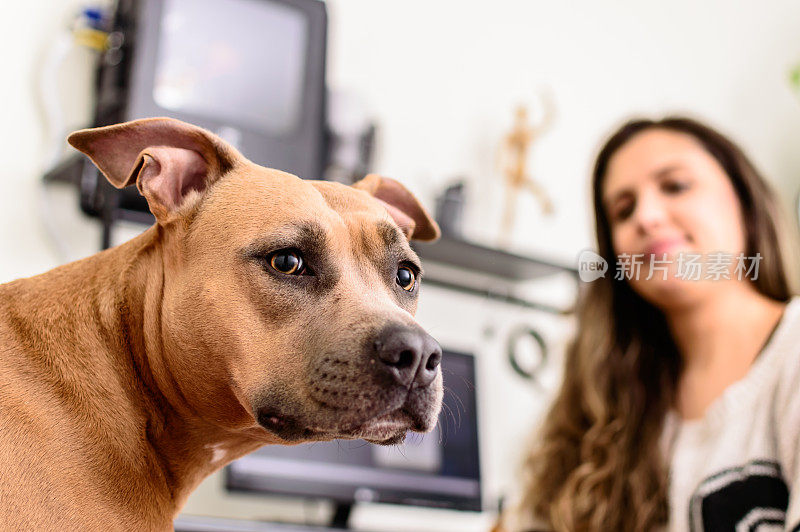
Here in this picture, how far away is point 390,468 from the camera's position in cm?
187

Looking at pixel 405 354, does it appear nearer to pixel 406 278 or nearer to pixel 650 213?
pixel 406 278

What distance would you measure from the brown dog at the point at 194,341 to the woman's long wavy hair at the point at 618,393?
1.13m

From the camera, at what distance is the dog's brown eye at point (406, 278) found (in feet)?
2.80

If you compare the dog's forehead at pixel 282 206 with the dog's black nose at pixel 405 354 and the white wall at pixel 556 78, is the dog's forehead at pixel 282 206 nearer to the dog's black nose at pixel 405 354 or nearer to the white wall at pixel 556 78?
the dog's black nose at pixel 405 354

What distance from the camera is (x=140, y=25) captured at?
1035mm

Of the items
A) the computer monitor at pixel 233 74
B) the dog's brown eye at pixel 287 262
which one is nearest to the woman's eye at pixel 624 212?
the computer monitor at pixel 233 74

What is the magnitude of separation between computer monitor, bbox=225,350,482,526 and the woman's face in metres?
0.55

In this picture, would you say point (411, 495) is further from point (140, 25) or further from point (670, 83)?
point (670, 83)

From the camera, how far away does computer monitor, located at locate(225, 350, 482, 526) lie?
5.57 feet

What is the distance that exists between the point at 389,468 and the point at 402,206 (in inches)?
45.0

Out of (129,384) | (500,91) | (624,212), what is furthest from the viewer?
(500,91)

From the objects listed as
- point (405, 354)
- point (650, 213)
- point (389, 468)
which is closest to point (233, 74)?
point (405, 354)

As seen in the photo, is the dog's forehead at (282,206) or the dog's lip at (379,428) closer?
the dog's lip at (379,428)

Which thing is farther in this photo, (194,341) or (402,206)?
(402,206)
